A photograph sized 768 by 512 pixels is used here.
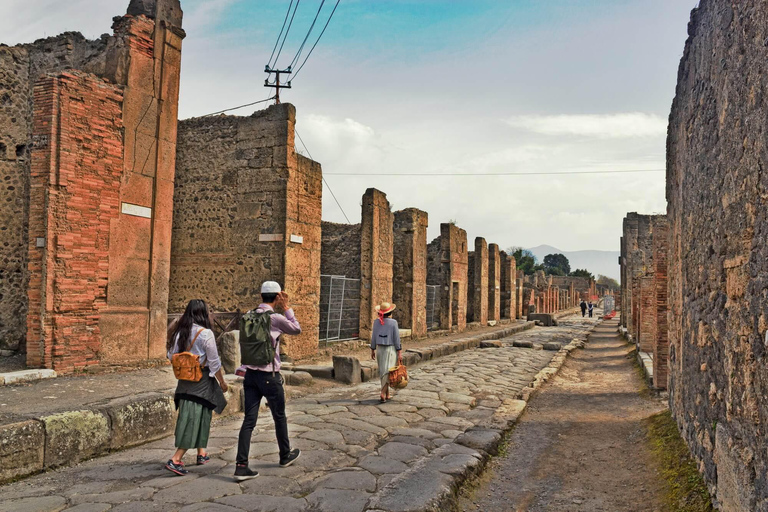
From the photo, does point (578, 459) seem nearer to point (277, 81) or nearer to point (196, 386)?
point (196, 386)

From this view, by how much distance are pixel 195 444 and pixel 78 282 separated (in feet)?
16.2

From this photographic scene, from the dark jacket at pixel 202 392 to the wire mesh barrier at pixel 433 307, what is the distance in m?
15.3

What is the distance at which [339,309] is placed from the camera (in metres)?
14.1

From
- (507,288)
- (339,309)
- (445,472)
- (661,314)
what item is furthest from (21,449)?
(507,288)

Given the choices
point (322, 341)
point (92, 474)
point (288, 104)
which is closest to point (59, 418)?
point (92, 474)

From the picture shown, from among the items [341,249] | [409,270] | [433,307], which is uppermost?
[341,249]

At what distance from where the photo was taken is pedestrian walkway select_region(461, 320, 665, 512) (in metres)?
4.47

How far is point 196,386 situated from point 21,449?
4.61ft

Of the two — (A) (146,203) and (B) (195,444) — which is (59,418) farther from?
(A) (146,203)

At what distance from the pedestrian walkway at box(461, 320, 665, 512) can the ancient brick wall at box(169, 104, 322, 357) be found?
537cm

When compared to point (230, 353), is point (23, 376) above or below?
below

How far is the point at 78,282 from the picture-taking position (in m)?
8.40

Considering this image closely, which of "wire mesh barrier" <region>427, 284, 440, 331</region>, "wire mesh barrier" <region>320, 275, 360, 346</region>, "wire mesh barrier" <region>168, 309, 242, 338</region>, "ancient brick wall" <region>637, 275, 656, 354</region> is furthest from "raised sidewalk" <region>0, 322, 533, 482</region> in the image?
"wire mesh barrier" <region>427, 284, 440, 331</region>

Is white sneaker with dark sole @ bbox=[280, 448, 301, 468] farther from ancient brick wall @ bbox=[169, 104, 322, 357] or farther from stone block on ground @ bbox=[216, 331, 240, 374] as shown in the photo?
ancient brick wall @ bbox=[169, 104, 322, 357]
